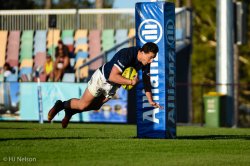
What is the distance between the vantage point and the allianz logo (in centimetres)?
1781

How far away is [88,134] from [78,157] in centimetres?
565

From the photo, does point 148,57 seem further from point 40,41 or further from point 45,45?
point 40,41

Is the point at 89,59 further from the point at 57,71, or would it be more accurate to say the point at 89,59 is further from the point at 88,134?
the point at 88,134

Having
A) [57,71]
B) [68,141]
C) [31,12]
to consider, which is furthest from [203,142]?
[31,12]

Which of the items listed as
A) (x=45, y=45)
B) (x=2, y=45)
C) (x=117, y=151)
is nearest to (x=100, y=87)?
(x=117, y=151)

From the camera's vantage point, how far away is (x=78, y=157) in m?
13.7

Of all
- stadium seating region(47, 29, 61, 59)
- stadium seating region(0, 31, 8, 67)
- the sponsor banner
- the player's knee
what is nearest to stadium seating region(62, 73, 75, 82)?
stadium seating region(47, 29, 61, 59)

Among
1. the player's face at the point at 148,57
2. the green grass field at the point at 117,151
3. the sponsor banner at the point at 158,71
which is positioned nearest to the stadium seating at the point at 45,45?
the sponsor banner at the point at 158,71

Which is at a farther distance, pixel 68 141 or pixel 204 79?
pixel 204 79

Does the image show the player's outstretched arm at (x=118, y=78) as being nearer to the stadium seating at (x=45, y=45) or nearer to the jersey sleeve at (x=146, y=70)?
the jersey sleeve at (x=146, y=70)

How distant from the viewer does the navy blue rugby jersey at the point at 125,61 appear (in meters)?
16.4

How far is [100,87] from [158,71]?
142 centimetres

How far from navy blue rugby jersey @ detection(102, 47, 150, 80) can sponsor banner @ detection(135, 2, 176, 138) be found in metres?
1.03

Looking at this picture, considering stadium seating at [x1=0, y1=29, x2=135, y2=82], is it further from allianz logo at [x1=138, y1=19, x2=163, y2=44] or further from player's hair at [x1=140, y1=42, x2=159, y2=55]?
player's hair at [x1=140, y1=42, x2=159, y2=55]
